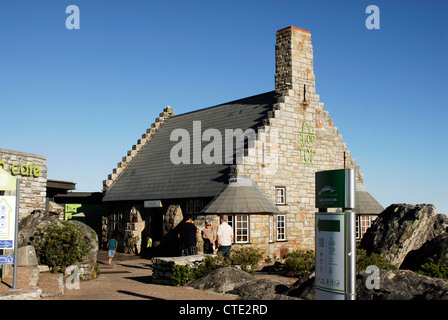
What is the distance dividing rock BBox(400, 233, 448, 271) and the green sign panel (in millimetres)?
6715

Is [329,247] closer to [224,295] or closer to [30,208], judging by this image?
[224,295]

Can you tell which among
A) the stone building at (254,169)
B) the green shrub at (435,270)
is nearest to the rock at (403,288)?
the green shrub at (435,270)

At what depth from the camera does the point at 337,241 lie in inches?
352

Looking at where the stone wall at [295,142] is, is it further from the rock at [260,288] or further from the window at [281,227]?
the rock at [260,288]

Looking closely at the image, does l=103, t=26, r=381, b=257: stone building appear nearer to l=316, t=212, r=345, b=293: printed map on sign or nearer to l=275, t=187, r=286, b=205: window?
l=275, t=187, r=286, b=205: window

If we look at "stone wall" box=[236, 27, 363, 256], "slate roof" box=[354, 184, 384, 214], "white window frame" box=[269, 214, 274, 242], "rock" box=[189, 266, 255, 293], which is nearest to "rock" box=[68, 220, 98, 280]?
"rock" box=[189, 266, 255, 293]

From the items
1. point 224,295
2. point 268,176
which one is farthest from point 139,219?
point 224,295

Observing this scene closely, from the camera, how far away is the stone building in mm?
22719

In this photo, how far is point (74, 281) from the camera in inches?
606

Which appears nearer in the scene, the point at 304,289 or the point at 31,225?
the point at 304,289

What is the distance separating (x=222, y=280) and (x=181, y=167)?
14.4 m

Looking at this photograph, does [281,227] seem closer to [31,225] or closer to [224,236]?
[224,236]

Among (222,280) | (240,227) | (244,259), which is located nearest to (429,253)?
(244,259)
